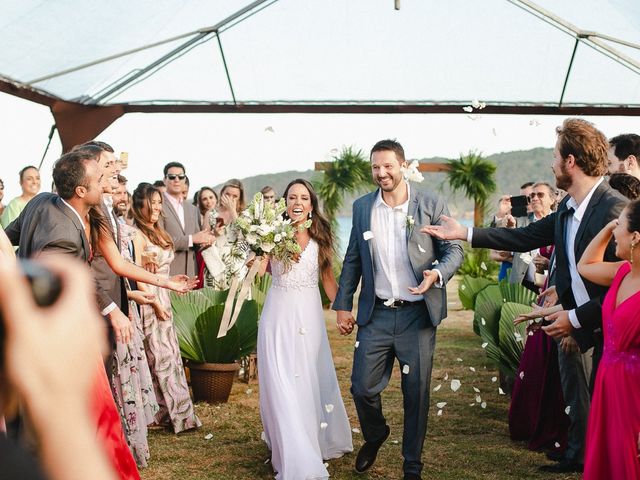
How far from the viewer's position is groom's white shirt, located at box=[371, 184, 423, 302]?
6.01 m

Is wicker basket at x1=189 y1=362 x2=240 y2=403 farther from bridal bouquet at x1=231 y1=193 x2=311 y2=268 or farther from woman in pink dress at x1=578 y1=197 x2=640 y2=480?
woman in pink dress at x1=578 y1=197 x2=640 y2=480

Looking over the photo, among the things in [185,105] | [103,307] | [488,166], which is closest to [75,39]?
[185,105]

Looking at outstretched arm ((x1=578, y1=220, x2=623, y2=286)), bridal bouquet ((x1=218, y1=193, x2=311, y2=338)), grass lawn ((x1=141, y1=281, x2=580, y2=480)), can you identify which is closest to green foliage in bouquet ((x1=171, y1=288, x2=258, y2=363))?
grass lawn ((x1=141, y1=281, x2=580, y2=480))

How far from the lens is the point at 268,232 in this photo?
634 cm

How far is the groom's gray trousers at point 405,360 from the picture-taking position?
5.96 metres

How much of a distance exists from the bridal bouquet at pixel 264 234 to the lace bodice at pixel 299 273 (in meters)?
0.07

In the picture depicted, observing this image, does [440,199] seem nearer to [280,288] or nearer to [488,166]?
[280,288]

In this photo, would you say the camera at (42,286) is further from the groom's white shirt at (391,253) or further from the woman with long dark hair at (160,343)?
the woman with long dark hair at (160,343)

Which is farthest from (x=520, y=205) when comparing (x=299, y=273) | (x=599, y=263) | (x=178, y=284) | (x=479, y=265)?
(x=479, y=265)

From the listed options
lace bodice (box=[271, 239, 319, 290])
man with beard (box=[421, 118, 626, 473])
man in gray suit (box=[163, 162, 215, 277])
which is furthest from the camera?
man in gray suit (box=[163, 162, 215, 277])

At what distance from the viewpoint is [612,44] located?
31.4 ft

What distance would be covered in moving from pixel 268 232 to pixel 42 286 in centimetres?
525

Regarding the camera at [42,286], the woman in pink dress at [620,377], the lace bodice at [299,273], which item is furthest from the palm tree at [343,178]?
the camera at [42,286]

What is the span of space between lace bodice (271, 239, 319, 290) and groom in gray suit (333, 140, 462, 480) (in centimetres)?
51
